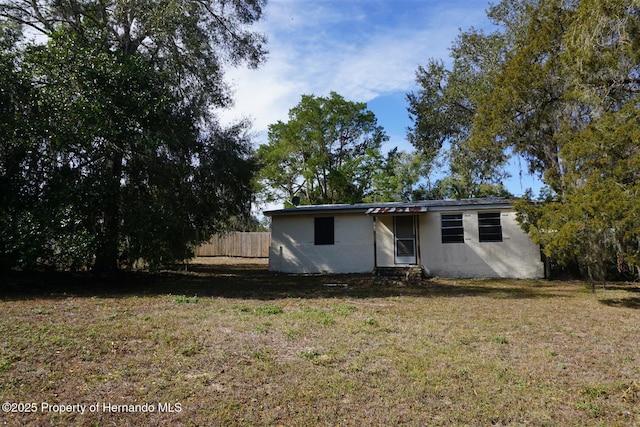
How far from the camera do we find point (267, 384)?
151 inches

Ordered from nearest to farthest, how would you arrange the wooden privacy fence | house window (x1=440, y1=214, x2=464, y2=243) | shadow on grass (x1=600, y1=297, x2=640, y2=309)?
shadow on grass (x1=600, y1=297, x2=640, y2=309)
house window (x1=440, y1=214, x2=464, y2=243)
the wooden privacy fence

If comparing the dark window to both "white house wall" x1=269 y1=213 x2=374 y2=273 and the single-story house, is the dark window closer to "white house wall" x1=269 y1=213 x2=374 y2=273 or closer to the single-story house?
the single-story house

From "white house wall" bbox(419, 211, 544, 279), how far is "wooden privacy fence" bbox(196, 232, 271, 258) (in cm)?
1559

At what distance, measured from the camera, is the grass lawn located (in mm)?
3291

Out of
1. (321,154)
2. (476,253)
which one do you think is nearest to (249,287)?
(476,253)

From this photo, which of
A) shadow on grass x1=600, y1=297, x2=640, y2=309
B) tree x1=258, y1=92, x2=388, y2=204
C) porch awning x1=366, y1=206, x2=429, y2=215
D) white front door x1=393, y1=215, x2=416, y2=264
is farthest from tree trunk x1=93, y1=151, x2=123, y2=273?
tree x1=258, y1=92, x2=388, y2=204

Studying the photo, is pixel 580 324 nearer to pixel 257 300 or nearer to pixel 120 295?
pixel 257 300

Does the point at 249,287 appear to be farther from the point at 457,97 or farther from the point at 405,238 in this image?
the point at 457,97

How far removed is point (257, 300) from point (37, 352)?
4.87 meters

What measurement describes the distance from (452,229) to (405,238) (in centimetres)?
171

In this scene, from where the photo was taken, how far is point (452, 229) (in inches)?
585

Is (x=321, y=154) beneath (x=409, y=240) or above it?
above

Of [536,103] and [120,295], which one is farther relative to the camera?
[536,103]

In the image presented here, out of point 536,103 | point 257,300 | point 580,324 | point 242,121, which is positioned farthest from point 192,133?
point 580,324
